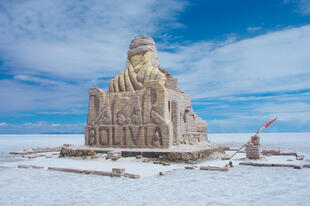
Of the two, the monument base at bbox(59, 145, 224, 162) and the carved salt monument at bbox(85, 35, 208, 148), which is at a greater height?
the carved salt monument at bbox(85, 35, 208, 148)

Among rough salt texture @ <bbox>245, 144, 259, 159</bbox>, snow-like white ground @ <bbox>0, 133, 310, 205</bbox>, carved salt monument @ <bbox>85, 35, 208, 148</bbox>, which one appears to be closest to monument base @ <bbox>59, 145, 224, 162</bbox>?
carved salt monument @ <bbox>85, 35, 208, 148</bbox>

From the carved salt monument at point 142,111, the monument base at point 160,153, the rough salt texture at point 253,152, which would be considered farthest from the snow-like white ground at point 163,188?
the carved salt monument at point 142,111

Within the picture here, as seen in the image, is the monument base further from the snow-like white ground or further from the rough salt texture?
the rough salt texture

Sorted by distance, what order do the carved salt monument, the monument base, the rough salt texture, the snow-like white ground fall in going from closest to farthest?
the snow-like white ground
the monument base
the carved salt monument
the rough salt texture

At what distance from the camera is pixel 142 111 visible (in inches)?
659

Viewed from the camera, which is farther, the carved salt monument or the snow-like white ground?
the carved salt monument

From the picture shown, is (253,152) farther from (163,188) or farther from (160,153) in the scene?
(163,188)

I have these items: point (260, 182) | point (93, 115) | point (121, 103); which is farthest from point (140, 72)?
point (260, 182)

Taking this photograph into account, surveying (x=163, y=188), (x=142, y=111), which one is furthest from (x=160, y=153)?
(x=163, y=188)

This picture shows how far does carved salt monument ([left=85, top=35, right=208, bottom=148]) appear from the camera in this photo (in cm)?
1622

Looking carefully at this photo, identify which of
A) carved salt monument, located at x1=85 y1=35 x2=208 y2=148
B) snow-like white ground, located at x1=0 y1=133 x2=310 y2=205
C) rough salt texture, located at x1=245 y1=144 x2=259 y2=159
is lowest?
snow-like white ground, located at x1=0 y1=133 x2=310 y2=205

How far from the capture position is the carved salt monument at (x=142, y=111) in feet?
Answer: 53.2

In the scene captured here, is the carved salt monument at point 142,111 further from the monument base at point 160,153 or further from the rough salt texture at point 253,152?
the rough salt texture at point 253,152

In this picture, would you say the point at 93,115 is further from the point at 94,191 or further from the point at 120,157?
the point at 94,191
